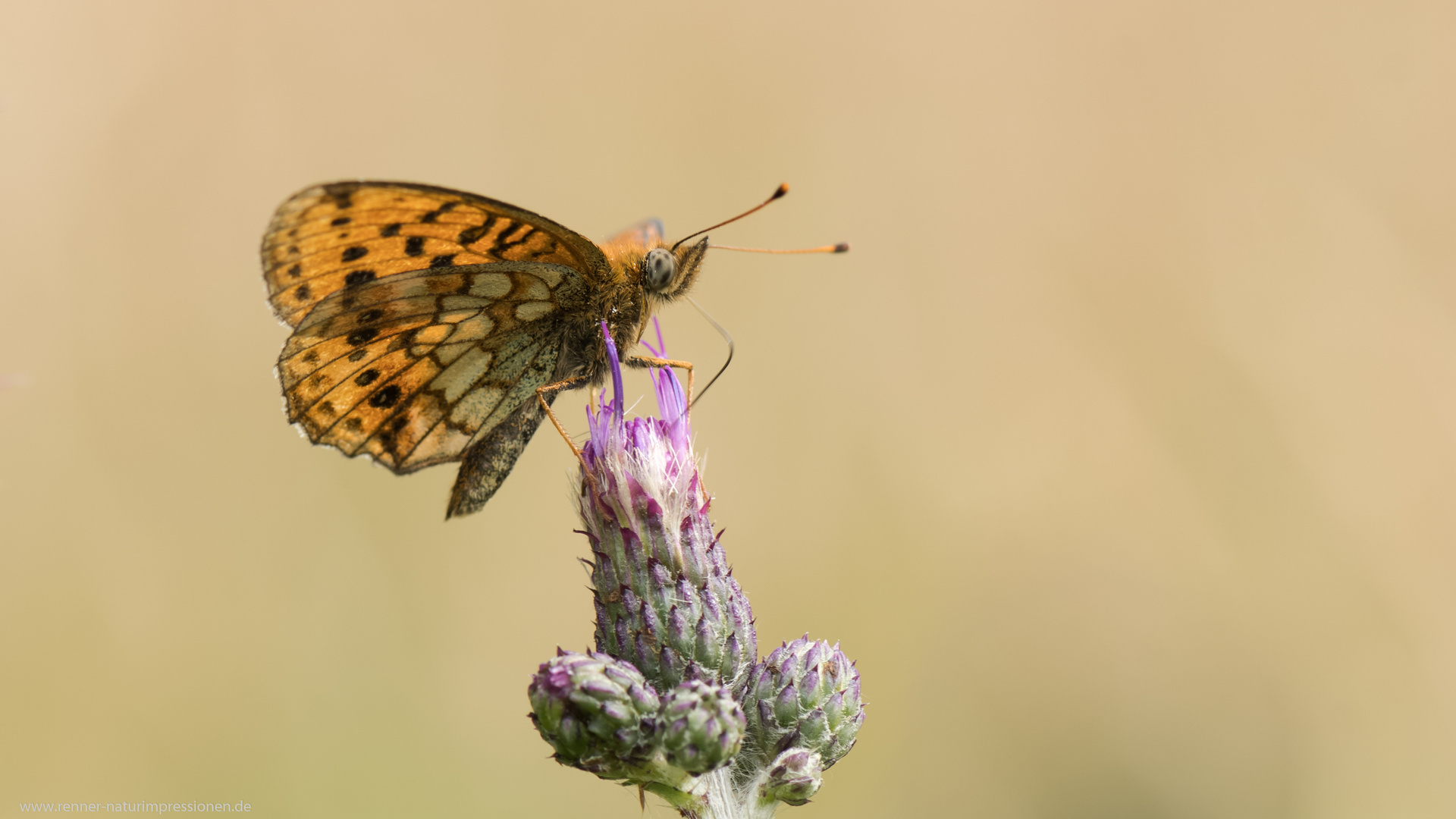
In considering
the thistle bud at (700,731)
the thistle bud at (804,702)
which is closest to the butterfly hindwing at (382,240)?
the thistle bud at (804,702)

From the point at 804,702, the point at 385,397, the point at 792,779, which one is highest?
the point at 385,397

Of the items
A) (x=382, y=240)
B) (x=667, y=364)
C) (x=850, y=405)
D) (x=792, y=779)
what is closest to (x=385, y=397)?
(x=382, y=240)

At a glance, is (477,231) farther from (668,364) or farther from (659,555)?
(659,555)

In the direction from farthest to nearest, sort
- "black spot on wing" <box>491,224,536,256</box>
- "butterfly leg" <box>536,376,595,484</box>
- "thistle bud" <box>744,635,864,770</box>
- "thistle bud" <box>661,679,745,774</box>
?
"black spot on wing" <box>491,224,536,256</box> → "butterfly leg" <box>536,376,595,484</box> → "thistle bud" <box>744,635,864,770</box> → "thistle bud" <box>661,679,745,774</box>

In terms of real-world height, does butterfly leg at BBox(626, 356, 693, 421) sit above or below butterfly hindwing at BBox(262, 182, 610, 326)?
below

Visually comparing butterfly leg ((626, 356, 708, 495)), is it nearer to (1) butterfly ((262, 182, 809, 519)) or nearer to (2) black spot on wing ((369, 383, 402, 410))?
(1) butterfly ((262, 182, 809, 519))

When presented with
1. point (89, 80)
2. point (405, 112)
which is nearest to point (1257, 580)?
point (405, 112)

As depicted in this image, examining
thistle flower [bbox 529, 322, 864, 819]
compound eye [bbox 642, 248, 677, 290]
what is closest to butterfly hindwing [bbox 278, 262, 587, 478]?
compound eye [bbox 642, 248, 677, 290]

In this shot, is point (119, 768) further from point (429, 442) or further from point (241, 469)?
point (429, 442)
